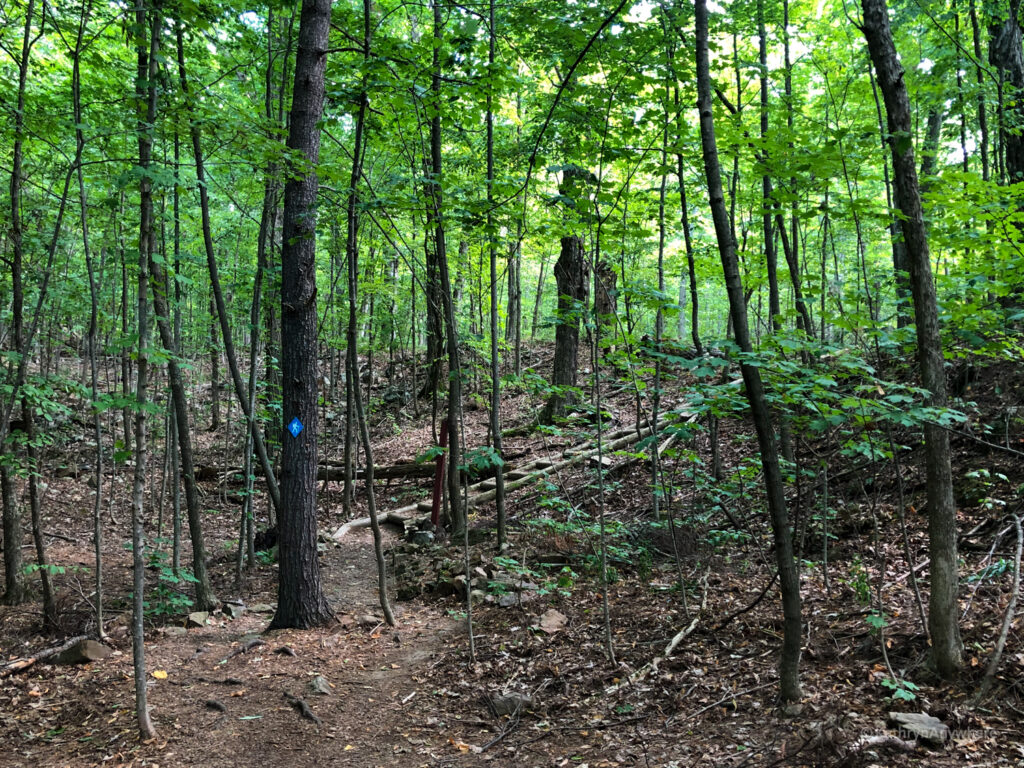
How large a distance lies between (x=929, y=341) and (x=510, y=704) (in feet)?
11.6

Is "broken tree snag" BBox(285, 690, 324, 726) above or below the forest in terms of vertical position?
below

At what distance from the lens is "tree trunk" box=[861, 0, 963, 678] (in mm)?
3121

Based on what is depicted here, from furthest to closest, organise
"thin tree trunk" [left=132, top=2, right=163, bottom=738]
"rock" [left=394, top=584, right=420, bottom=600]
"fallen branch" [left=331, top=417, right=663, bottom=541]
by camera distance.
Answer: "fallen branch" [left=331, top=417, right=663, bottom=541] < "rock" [left=394, top=584, right=420, bottom=600] < "thin tree trunk" [left=132, top=2, right=163, bottom=738]

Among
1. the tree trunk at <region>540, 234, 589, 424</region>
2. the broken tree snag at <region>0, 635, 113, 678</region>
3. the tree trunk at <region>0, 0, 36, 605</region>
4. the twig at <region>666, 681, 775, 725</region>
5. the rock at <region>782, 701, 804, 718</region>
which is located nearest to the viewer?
the rock at <region>782, 701, 804, 718</region>

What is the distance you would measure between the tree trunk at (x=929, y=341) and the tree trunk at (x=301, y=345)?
4.73 metres

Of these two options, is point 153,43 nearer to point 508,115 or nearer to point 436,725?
point 436,725

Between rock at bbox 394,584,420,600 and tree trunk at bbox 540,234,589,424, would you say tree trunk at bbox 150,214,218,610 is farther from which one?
tree trunk at bbox 540,234,589,424

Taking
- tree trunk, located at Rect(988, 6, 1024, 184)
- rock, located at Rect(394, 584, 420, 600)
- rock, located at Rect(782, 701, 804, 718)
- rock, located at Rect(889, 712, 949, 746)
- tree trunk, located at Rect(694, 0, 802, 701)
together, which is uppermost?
tree trunk, located at Rect(988, 6, 1024, 184)

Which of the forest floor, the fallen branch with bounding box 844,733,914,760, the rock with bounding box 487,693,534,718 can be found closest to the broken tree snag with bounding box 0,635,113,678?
the forest floor

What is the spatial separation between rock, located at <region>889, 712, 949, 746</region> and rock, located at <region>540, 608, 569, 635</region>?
2833 millimetres

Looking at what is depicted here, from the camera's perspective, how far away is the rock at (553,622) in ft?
17.5

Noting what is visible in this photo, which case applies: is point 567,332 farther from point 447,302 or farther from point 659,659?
point 659,659

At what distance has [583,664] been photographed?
4.64 metres

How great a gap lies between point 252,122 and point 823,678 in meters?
5.65
